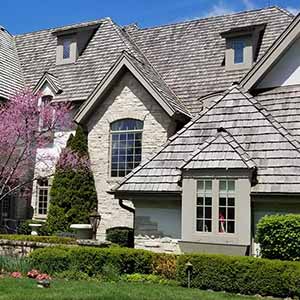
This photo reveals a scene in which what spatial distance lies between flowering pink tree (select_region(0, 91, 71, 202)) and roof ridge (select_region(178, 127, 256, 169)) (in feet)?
28.1

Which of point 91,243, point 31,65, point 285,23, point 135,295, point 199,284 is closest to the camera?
point 135,295

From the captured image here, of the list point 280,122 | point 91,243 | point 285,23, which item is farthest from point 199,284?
point 285,23

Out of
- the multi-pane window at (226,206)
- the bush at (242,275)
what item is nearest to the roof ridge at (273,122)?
the multi-pane window at (226,206)

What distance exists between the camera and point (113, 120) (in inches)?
901

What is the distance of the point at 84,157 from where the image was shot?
75.2ft

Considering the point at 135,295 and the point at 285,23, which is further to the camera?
the point at 285,23

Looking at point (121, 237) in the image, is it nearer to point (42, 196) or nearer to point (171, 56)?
point (42, 196)

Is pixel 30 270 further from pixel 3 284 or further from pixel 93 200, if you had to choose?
pixel 93 200

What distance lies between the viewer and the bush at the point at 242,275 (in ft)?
36.6

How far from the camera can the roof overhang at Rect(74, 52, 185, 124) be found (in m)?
21.0

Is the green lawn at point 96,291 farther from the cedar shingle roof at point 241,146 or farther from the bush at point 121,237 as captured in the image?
the bush at point 121,237

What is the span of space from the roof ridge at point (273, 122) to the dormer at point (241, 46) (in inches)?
272

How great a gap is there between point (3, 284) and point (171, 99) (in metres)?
12.4

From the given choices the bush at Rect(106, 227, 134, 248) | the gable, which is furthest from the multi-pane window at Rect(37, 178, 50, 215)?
the gable
